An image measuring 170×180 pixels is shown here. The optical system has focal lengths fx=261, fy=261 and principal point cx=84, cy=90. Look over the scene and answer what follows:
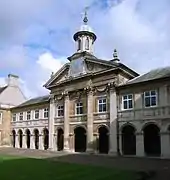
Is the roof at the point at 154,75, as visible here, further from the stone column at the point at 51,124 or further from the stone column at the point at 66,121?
the stone column at the point at 51,124

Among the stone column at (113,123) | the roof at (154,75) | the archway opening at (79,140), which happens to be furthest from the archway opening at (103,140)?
the roof at (154,75)

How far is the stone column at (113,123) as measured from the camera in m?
28.2

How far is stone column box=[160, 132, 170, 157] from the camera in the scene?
79.5 feet

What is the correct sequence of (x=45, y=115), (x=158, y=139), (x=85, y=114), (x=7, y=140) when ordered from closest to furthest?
(x=158, y=139)
(x=85, y=114)
(x=45, y=115)
(x=7, y=140)

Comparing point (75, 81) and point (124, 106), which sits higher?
point (75, 81)

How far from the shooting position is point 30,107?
141ft

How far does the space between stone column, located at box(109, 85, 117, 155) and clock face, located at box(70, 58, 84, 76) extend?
6033mm

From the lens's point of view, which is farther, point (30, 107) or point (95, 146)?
point (30, 107)

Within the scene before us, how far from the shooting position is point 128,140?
28.6 m

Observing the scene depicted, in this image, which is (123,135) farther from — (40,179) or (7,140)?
(7,140)

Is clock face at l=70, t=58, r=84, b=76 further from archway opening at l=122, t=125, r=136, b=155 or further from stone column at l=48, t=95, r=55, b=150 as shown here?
archway opening at l=122, t=125, r=136, b=155

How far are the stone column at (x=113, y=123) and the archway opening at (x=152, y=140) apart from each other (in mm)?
3322

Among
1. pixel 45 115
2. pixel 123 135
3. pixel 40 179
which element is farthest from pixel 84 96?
pixel 40 179

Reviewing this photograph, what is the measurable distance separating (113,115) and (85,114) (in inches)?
173
